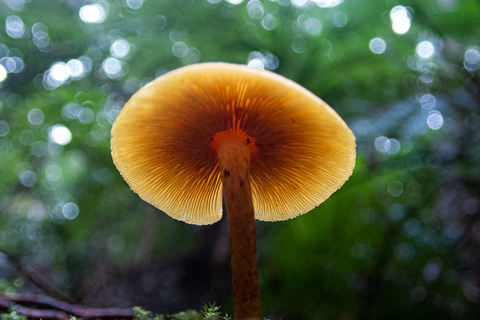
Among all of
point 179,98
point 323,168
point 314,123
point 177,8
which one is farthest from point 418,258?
point 177,8

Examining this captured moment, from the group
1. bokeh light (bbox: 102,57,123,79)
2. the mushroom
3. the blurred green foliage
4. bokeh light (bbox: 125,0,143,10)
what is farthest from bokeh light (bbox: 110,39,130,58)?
the mushroom

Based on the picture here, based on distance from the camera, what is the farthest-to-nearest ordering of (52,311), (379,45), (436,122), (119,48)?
1. (119,48)
2. (436,122)
3. (379,45)
4. (52,311)

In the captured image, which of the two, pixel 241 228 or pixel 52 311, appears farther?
pixel 52 311

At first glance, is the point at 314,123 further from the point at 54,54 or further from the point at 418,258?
the point at 54,54

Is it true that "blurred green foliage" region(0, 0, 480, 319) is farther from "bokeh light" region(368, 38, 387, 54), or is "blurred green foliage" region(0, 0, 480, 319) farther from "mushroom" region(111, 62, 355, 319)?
"mushroom" region(111, 62, 355, 319)

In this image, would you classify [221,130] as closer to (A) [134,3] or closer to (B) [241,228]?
(B) [241,228]

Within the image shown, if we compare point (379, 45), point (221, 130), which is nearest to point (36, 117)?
point (221, 130)
